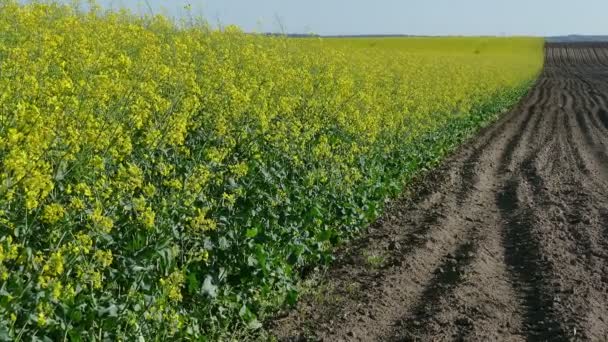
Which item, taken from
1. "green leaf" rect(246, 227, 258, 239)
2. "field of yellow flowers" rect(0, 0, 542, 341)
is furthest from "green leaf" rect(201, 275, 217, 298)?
"green leaf" rect(246, 227, 258, 239)

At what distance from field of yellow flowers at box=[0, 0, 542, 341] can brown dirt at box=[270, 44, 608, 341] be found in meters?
0.44

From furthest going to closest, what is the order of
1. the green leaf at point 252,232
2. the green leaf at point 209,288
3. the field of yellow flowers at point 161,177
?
the green leaf at point 252,232, the green leaf at point 209,288, the field of yellow flowers at point 161,177

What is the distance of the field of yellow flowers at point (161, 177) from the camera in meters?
4.46

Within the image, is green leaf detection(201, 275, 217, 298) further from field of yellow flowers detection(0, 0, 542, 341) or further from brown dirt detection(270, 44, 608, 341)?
brown dirt detection(270, 44, 608, 341)

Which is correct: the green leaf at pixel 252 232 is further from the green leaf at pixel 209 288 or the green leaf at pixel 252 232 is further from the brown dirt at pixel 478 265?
the brown dirt at pixel 478 265

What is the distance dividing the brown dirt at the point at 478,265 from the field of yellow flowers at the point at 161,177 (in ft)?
1.43

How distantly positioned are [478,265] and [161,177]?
381cm

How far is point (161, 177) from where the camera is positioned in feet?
20.1

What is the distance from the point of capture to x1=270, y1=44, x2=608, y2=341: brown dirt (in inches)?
264

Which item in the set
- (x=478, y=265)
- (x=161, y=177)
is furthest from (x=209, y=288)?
(x=478, y=265)

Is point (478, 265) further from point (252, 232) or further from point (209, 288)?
point (209, 288)

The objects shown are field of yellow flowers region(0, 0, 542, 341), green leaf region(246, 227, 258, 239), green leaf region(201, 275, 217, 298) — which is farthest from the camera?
green leaf region(246, 227, 258, 239)

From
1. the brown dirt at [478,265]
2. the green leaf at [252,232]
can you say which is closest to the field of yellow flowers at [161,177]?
the green leaf at [252,232]

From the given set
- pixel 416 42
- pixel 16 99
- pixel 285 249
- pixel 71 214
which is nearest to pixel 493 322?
pixel 285 249
